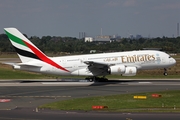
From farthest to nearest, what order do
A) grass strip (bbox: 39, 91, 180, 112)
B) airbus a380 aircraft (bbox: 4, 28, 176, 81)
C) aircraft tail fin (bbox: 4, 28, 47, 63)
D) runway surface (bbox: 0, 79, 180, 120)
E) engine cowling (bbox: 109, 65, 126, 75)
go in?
1. aircraft tail fin (bbox: 4, 28, 47, 63)
2. airbus a380 aircraft (bbox: 4, 28, 176, 81)
3. engine cowling (bbox: 109, 65, 126, 75)
4. grass strip (bbox: 39, 91, 180, 112)
5. runway surface (bbox: 0, 79, 180, 120)

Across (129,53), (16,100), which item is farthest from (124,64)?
(16,100)

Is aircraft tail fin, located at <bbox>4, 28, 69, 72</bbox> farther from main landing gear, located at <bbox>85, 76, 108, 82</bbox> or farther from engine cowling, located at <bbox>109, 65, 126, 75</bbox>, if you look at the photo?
engine cowling, located at <bbox>109, 65, 126, 75</bbox>

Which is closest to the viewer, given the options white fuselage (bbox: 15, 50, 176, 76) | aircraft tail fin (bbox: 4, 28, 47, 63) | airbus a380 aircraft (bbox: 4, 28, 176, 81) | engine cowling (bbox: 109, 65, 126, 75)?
engine cowling (bbox: 109, 65, 126, 75)

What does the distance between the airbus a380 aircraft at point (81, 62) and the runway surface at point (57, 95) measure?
1.93m

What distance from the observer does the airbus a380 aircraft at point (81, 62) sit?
52344 millimetres

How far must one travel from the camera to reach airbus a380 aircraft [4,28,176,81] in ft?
172

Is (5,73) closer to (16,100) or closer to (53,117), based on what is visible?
(16,100)

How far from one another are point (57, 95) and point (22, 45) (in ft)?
47.7

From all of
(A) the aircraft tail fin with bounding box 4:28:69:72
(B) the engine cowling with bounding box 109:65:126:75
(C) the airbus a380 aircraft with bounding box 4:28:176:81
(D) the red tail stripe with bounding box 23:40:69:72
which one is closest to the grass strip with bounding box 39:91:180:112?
(B) the engine cowling with bounding box 109:65:126:75

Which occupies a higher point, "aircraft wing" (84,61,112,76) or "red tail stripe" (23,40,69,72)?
"red tail stripe" (23,40,69,72)

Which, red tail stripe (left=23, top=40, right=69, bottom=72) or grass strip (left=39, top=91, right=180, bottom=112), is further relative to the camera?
red tail stripe (left=23, top=40, right=69, bottom=72)

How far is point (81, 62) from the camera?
53781mm

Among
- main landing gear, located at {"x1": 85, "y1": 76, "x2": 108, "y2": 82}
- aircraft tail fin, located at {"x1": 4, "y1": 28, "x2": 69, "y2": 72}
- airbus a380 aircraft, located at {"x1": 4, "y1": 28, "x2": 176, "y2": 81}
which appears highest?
aircraft tail fin, located at {"x1": 4, "y1": 28, "x2": 69, "y2": 72}

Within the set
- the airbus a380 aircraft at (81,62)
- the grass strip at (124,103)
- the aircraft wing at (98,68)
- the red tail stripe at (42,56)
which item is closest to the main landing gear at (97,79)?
the airbus a380 aircraft at (81,62)
